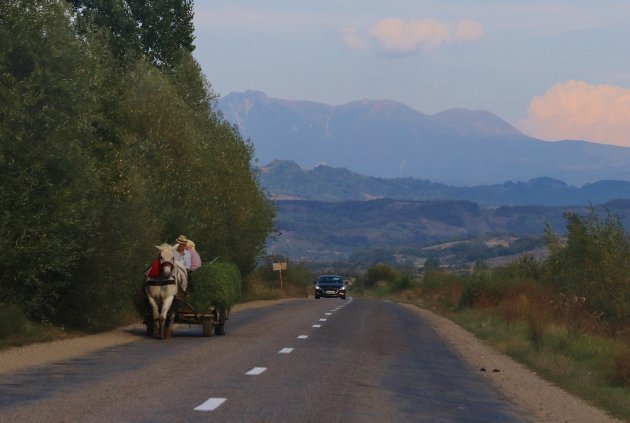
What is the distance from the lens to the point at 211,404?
1276 centimetres

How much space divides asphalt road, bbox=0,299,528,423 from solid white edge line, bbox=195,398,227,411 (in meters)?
0.01

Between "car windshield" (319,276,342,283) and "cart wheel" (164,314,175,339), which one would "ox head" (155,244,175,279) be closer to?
"cart wheel" (164,314,175,339)

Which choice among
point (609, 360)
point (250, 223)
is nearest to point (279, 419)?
point (609, 360)

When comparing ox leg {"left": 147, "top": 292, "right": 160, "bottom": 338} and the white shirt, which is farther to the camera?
the white shirt

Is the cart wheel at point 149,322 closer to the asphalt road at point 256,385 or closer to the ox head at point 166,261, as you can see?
the asphalt road at point 256,385

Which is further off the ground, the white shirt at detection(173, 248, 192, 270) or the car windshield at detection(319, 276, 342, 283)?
the white shirt at detection(173, 248, 192, 270)

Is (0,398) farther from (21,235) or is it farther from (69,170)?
(69,170)

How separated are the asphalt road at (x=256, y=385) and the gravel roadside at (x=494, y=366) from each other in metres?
0.34

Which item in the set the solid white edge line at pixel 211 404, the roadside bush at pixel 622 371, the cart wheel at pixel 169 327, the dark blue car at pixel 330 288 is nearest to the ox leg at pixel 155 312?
the cart wheel at pixel 169 327

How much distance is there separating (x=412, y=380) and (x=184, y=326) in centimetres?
1399

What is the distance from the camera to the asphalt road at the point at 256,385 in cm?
1219

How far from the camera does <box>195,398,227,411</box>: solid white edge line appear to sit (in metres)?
12.4

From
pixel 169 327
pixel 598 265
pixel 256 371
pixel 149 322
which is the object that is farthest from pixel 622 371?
pixel 598 265

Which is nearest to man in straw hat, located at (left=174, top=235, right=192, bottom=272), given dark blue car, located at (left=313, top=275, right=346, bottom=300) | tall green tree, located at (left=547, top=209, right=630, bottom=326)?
tall green tree, located at (left=547, top=209, right=630, bottom=326)
